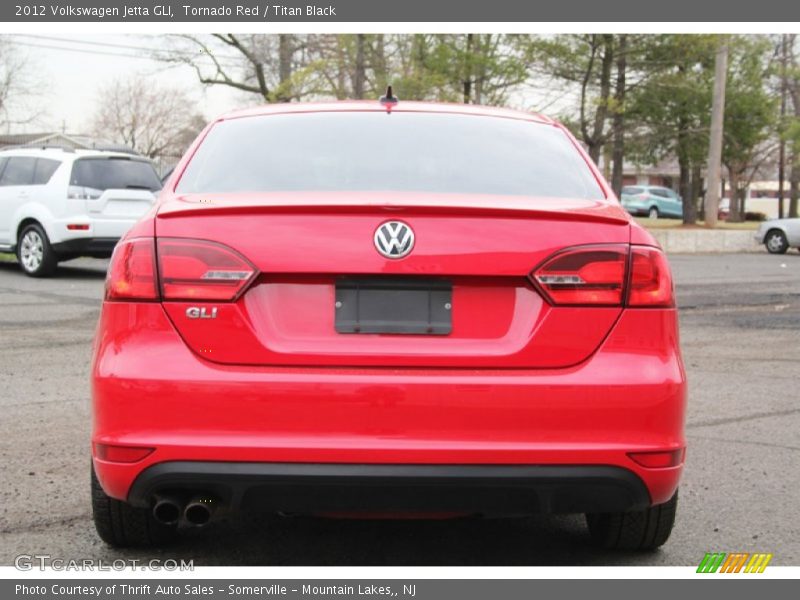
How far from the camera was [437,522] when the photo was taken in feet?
14.8

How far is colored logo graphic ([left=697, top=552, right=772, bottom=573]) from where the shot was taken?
13.0 feet

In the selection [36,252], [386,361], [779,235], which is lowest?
[779,235]

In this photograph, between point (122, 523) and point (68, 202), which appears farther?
point (68, 202)

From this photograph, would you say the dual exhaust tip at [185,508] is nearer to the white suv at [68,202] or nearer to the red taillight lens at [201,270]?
the red taillight lens at [201,270]

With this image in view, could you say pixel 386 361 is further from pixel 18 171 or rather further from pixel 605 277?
pixel 18 171

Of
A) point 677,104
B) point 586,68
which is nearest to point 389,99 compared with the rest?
point 586,68

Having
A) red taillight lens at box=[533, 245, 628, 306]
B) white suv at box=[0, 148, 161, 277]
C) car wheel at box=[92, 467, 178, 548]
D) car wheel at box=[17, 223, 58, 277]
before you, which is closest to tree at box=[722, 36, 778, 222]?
white suv at box=[0, 148, 161, 277]

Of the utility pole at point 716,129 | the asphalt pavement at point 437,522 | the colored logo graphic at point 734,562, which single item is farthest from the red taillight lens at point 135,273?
the utility pole at point 716,129

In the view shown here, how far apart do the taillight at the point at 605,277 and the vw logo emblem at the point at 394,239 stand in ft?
1.27

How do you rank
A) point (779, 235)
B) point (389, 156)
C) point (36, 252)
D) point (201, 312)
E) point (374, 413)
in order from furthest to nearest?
1. point (779, 235)
2. point (36, 252)
3. point (389, 156)
4. point (201, 312)
5. point (374, 413)

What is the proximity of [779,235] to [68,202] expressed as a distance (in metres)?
21.0

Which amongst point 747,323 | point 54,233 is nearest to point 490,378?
point 747,323

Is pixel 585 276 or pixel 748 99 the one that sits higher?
pixel 748 99

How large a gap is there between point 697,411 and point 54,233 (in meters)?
10.6
